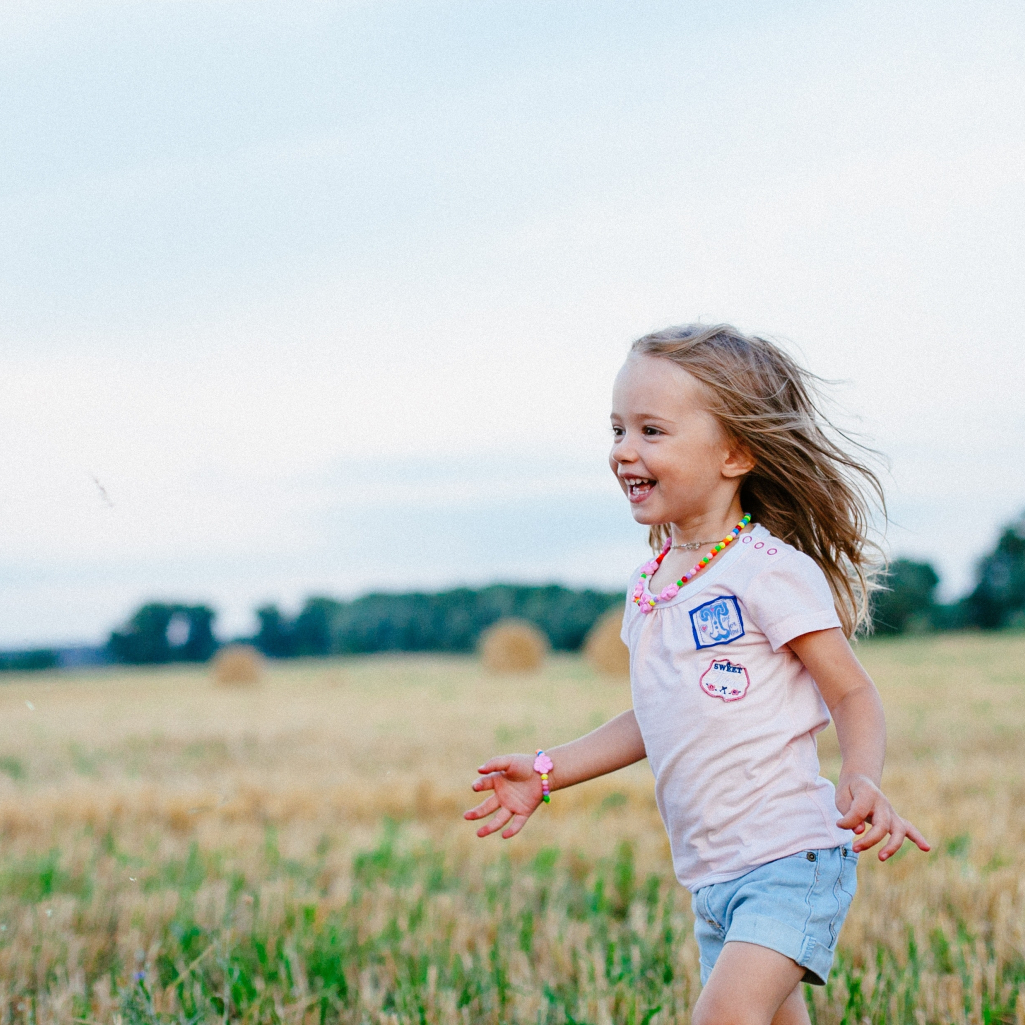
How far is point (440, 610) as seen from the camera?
37.8 metres

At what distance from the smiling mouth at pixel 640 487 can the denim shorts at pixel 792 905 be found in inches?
31.8

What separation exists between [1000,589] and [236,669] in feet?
90.7

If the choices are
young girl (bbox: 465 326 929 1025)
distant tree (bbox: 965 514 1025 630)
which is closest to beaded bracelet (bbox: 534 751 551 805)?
young girl (bbox: 465 326 929 1025)

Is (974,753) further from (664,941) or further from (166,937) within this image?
(166,937)

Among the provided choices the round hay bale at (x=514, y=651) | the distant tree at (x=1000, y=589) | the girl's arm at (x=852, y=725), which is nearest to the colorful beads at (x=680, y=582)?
the girl's arm at (x=852, y=725)

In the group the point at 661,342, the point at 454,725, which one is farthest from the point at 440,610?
the point at 661,342

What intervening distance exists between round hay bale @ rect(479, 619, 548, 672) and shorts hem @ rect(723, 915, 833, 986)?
77.2 feet

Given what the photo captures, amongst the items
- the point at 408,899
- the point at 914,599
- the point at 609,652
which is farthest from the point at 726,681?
the point at 914,599

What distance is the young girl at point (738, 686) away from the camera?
2236 mm

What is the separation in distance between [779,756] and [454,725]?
9645 mm

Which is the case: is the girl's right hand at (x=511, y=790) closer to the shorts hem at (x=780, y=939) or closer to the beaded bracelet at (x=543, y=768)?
the beaded bracelet at (x=543, y=768)

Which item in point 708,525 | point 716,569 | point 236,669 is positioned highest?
point 708,525

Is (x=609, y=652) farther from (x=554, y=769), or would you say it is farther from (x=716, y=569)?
(x=716, y=569)

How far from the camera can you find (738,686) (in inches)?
92.9
